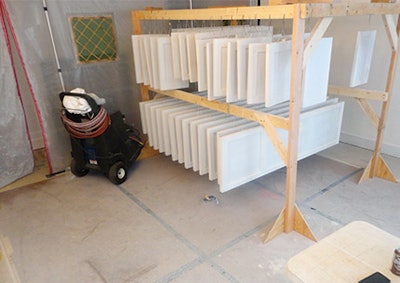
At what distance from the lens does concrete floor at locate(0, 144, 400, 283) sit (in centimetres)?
202

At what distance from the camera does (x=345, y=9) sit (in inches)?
78.0

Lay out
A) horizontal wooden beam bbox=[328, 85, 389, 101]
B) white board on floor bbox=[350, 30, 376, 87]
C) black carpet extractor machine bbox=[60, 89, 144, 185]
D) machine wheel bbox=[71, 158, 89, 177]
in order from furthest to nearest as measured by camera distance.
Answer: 1. machine wheel bbox=[71, 158, 89, 177]
2. black carpet extractor machine bbox=[60, 89, 144, 185]
3. horizontal wooden beam bbox=[328, 85, 389, 101]
4. white board on floor bbox=[350, 30, 376, 87]

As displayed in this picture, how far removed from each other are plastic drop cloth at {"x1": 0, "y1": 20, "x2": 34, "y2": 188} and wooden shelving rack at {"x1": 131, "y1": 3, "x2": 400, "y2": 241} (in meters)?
1.55

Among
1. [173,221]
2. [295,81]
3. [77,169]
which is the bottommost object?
[173,221]

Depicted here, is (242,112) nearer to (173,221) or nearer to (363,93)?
(173,221)

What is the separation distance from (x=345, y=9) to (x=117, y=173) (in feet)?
7.78

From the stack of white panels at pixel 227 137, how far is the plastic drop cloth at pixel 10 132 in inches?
49.9

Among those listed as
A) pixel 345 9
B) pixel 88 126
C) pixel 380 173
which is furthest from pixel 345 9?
pixel 88 126

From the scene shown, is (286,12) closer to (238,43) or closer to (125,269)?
(238,43)

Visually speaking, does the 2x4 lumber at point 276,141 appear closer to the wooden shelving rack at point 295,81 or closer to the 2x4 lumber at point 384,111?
the wooden shelving rack at point 295,81

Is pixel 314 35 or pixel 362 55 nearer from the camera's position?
pixel 314 35

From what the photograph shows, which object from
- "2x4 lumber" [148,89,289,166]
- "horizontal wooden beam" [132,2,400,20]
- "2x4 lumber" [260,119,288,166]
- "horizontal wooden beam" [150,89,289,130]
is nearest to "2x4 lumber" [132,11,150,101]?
"horizontal wooden beam" [150,89,289,130]

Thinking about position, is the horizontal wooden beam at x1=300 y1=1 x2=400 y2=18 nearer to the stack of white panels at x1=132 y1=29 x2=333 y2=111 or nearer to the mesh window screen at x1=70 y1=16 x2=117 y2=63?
the stack of white panels at x1=132 y1=29 x2=333 y2=111

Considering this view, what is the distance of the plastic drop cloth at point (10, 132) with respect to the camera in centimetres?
300
